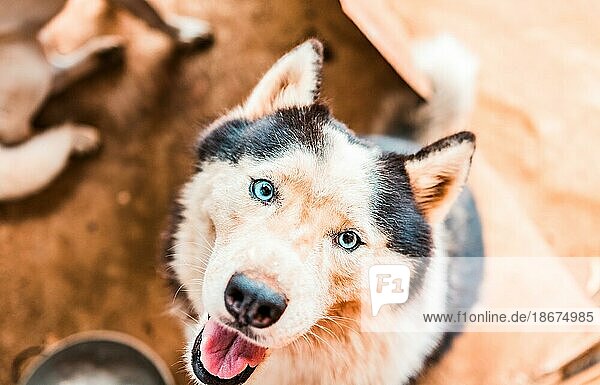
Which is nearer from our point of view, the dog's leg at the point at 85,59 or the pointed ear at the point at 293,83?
the pointed ear at the point at 293,83

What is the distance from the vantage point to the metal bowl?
3.26 ft

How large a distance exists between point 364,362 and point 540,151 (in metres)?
0.37

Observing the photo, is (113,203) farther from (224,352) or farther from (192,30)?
(224,352)

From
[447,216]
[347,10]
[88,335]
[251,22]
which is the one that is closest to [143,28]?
[251,22]

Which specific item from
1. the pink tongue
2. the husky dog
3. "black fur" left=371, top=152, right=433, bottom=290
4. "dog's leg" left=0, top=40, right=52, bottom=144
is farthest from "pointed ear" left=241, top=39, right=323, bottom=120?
"dog's leg" left=0, top=40, right=52, bottom=144

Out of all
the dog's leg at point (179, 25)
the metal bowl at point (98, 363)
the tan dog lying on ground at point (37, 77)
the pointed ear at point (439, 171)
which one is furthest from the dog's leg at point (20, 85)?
the pointed ear at point (439, 171)

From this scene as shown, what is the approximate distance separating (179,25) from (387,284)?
576 millimetres

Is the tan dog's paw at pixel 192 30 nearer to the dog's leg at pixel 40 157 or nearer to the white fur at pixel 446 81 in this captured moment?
the dog's leg at pixel 40 157

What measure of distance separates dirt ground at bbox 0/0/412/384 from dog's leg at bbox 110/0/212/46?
→ 0.05 ft

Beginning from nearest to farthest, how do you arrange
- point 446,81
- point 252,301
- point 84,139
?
point 252,301, point 446,81, point 84,139

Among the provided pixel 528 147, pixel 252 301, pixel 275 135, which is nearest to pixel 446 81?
pixel 528 147

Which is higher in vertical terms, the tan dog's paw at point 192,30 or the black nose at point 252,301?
the tan dog's paw at point 192,30

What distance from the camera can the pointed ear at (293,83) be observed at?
2.38ft

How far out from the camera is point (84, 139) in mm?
1101
